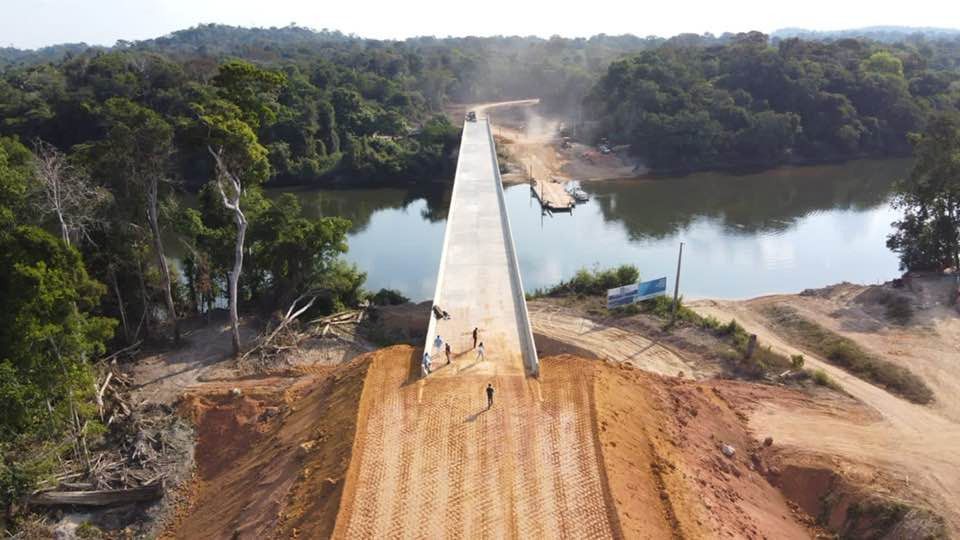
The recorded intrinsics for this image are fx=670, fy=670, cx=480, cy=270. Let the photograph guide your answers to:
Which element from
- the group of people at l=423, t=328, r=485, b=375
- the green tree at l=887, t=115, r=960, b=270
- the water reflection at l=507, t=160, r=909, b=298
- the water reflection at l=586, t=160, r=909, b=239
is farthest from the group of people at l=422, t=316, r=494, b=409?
the water reflection at l=586, t=160, r=909, b=239

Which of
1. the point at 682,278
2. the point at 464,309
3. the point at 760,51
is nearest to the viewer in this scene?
the point at 464,309

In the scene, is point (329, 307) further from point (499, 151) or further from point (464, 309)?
point (499, 151)

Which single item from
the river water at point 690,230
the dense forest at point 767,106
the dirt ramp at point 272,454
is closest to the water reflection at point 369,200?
the river water at point 690,230

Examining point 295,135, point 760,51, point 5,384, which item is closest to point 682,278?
point 5,384

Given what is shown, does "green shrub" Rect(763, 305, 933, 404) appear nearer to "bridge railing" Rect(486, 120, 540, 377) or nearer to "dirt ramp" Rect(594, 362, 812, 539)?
"dirt ramp" Rect(594, 362, 812, 539)

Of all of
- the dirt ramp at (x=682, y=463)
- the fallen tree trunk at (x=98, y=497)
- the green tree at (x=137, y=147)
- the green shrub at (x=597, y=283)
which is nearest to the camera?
the dirt ramp at (x=682, y=463)

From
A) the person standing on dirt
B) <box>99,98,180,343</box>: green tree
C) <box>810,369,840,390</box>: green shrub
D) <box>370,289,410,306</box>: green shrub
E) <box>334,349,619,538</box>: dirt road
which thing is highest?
<box>99,98,180,343</box>: green tree

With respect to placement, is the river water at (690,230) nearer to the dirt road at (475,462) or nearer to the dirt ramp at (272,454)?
the dirt ramp at (272,454)
